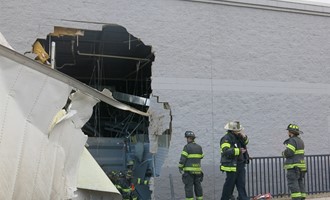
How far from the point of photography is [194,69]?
10070mm

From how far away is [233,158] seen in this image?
27.2 ft

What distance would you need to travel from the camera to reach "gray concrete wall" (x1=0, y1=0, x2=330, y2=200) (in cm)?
916

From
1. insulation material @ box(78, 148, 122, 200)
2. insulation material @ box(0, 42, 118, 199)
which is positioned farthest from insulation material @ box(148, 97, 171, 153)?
insulation material @ box(0, 42, 118, 199)

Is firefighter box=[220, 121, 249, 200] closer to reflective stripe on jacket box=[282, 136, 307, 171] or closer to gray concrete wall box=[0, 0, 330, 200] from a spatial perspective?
reflective stripe on jacket box=[282, 136, 307, 171]

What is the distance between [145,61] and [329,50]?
5.31m

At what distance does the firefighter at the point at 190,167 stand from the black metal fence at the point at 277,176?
73.7 inches

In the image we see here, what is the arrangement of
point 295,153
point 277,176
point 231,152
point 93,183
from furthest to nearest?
point 277,176 < point 295,153 < point 231,152 < point 93,183

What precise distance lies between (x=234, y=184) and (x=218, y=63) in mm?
3234

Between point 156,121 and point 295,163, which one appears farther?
point 156,121

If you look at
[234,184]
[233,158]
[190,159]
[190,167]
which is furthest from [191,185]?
[233,158]

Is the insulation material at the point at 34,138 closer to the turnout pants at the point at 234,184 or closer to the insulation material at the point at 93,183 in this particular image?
the insulation material at the point at 93,183

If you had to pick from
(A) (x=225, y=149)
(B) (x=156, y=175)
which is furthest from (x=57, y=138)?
(B) (x=156, y=175)

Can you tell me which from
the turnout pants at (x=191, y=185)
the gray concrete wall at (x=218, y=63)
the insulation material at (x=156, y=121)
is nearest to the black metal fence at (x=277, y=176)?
the gray concrete wall at (x=218, y=63)

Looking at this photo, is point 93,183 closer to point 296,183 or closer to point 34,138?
point 34,138
